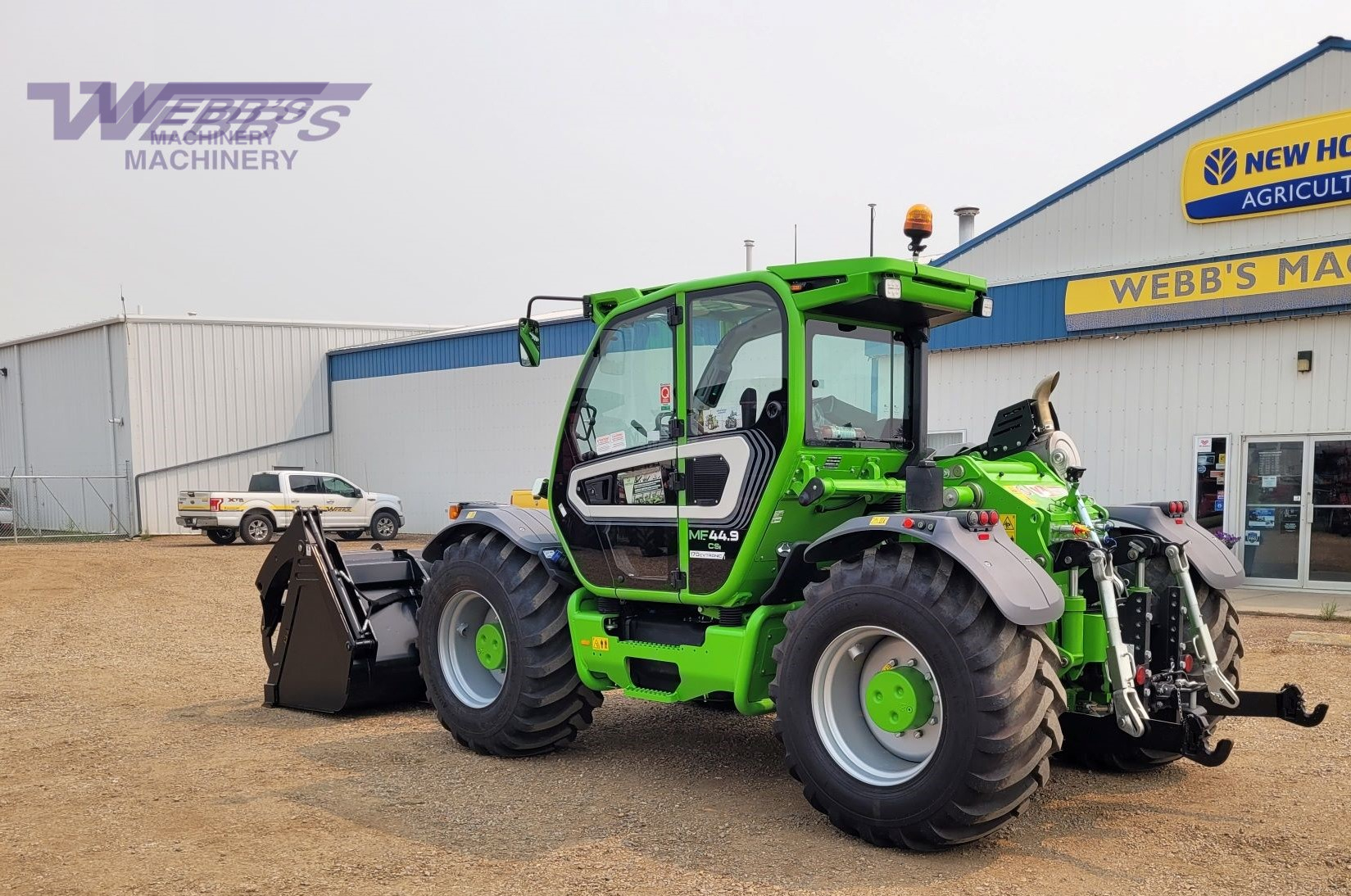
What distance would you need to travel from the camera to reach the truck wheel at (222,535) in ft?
79.0

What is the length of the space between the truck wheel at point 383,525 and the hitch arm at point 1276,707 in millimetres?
23432

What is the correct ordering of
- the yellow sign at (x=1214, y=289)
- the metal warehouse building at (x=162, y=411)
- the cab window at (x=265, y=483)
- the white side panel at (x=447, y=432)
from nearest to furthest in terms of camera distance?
the yellow sign at (x=1214, y=289)
the cab window at (x=265, y=483)
the white side panel at (x=447, y=432)
the metal warehouse building at (x=162, y=411)

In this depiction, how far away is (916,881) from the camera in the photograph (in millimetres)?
4297

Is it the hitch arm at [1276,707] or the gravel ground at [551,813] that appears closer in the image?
the gravel ground at [551,813]

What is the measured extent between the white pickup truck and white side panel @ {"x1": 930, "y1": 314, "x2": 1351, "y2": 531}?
15.2 m

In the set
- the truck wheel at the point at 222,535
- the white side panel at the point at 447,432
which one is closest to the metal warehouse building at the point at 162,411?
the white side panel at the point at 447,432

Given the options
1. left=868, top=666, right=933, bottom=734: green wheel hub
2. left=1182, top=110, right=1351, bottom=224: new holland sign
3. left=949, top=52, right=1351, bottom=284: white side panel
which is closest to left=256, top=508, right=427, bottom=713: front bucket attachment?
left=868, top=666, right=933, bottom=734: green wheel hub

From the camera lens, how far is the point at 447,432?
28188 millimetres

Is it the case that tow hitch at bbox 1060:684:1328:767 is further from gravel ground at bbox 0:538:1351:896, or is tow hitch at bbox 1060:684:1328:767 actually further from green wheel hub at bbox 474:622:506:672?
green wheel hub at bbox 474:622:506:672

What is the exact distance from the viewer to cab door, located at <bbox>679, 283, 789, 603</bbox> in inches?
215

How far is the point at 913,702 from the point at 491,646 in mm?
2916

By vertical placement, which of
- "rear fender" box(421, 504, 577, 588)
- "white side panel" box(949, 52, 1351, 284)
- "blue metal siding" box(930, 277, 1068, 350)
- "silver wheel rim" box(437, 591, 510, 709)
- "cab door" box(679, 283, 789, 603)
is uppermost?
"white side panel" box(949, 52, 1351, 284)

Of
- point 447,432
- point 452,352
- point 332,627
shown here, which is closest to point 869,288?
point 332,627

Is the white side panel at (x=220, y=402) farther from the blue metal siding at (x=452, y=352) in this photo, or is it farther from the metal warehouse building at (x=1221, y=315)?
the metal warehouse building at (x=1221, y=315)
